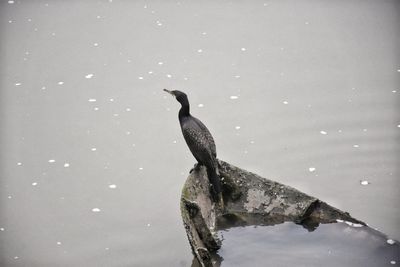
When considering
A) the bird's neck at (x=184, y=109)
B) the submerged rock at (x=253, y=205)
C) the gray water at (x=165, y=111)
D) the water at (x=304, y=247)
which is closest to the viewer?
the water at (x=304, y=247)

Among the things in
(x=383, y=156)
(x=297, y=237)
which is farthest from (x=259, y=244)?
(x=383, y=156)

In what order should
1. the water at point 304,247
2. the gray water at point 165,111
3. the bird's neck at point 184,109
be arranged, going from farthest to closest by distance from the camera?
the gray water at point 165,111 < the bird's neck at point 184,109 < the water at point 304,247

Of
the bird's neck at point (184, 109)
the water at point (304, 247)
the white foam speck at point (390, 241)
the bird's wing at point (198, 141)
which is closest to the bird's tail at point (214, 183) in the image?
the bird's wing at point (198, 141)

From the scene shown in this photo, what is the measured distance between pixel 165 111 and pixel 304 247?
3.23m

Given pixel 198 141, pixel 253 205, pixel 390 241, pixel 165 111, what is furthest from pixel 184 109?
pixel 390 241

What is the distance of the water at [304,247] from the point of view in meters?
6.70

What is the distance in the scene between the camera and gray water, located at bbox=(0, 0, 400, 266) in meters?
7.61

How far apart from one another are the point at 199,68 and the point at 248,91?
3.14ft

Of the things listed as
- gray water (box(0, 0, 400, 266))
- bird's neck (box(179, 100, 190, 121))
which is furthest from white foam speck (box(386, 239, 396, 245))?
bird's neck (box(179, 100, 190, 121))

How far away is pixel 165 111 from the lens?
30.5 feet

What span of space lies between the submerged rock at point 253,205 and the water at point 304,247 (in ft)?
0.26

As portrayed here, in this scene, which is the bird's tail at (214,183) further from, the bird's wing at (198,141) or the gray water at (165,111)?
the gray water at (165,111)

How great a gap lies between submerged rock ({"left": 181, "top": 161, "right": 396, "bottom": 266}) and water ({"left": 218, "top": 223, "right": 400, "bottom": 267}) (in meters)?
0.08

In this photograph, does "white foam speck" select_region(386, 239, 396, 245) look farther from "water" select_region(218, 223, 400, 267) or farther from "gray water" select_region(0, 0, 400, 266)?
"gray water" select_region(0, 0, 400, 266)
